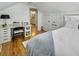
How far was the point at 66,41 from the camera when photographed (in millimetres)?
1254

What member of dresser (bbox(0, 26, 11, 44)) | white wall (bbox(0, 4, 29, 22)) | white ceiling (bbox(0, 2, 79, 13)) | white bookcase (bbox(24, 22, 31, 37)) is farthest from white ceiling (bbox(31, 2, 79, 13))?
dresser (bbox(0, 26, 11, 44))

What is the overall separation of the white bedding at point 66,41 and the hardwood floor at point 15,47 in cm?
23

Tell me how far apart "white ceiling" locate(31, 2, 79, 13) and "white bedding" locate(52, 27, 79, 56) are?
→ 0.23 meters

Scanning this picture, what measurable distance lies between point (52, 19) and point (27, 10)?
31 centimetres

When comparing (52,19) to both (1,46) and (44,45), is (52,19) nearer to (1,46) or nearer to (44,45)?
(44,45)

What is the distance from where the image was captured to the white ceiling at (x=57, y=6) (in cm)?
120

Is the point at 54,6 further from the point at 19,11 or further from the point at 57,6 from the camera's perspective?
the point at 19,11

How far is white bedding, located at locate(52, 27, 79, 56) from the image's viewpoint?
3.96 feet

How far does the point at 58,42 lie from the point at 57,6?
1.36ft

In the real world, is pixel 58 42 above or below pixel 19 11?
below

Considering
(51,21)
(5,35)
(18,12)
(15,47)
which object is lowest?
(15,47)

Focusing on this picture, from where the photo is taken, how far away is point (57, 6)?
1239 mm

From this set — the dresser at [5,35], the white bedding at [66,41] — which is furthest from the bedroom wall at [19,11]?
the white bedding at [66,41]

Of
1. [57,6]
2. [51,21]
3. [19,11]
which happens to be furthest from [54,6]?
[19,11]
